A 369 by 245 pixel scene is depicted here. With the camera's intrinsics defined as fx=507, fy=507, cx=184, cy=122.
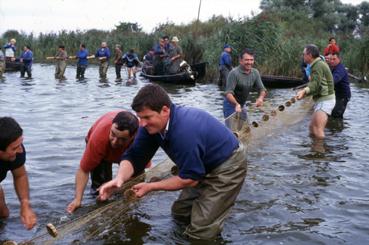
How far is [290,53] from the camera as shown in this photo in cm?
2303

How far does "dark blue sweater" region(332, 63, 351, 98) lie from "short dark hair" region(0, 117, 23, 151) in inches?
366

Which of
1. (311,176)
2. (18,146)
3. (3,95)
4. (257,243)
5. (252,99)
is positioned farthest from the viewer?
(3,95)

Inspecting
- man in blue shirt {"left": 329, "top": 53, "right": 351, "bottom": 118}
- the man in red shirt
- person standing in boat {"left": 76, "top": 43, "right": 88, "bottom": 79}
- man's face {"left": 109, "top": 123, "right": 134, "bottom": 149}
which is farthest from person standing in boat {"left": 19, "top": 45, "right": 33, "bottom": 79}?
man's face {"left": 109, "top": 123, "right": 134, "bottom": 149}

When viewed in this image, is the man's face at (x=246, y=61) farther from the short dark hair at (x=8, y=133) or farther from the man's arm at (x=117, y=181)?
the short dark hair at (x=8, y=133)

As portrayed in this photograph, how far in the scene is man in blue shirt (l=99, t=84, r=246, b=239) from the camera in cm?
412

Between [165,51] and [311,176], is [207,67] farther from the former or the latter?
[311,176]

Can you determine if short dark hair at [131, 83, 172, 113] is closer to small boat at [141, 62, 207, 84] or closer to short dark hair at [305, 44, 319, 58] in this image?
short dark hair at [305, 44, 319, 58]

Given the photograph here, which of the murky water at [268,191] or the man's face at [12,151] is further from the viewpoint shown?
the murky water at [268,191]

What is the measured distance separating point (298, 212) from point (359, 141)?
494cm

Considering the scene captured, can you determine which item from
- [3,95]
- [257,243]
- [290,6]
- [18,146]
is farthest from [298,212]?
[290,6]

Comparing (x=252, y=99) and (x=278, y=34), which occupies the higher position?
(x=278, y=34)

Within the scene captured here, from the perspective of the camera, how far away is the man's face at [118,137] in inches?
198

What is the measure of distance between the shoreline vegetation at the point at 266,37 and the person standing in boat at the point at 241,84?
46.7ft

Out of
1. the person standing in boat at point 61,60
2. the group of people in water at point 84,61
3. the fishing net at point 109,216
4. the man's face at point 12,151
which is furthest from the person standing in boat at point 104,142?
the person standing in boat at point 61,60
